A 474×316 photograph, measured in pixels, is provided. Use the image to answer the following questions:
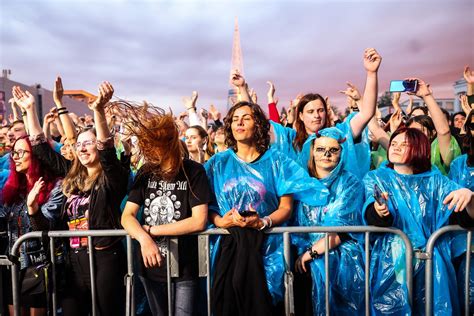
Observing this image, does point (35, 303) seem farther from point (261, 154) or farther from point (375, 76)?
point (375, 76)

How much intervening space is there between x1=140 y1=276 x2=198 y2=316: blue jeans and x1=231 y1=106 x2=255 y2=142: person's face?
3.39ft

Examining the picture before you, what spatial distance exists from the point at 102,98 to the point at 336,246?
5.92 feet

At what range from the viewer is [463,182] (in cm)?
253

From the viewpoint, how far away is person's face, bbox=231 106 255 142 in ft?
7.77

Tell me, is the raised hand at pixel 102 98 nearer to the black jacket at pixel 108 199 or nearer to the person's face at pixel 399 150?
the black jacket at pixel 108 199

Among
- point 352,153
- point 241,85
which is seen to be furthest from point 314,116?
point 241,85

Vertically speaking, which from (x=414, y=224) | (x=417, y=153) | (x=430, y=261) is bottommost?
(x=430, y=261)

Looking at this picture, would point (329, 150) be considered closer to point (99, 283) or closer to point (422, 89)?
point (422, 89)

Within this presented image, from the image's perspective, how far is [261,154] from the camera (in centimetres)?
240

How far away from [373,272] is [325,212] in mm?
526

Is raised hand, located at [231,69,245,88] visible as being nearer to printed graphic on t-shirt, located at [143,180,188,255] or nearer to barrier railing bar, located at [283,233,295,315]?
printed graphic on t-shirt, located at [143,180,188,255]

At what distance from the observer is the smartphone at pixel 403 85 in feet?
9.68

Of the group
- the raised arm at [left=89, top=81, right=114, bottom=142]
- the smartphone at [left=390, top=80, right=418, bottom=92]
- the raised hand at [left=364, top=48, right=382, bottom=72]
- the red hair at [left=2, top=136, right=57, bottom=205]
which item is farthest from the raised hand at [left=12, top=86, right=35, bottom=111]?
the smartphone at [left=390, top=80, right=418, bottom=92]

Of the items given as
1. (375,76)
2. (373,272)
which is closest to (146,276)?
(373,272)
